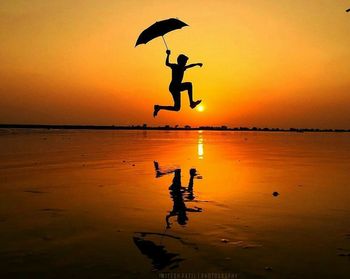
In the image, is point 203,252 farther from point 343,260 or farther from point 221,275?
point 343,260

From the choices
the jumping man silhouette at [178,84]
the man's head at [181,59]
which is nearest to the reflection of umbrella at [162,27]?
the jumping man silhouette at [178,84]

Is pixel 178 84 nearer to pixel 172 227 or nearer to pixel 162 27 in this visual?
pixel 162 27

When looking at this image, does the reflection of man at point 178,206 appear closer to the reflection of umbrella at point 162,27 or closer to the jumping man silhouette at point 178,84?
the jumping man silhouette at point 178,84

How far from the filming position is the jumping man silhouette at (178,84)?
14570 millimetres

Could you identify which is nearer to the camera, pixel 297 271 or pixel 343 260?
pixel 297 271

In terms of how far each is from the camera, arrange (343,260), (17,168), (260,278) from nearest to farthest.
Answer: (260,278), (343,260), (17,168)

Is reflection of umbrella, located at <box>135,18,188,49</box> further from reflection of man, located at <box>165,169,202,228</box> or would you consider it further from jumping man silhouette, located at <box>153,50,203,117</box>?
reflection of man, located at <box>165,169,202,228</box>

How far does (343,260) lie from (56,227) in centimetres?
495

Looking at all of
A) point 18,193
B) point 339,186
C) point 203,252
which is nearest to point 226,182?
point 339,186

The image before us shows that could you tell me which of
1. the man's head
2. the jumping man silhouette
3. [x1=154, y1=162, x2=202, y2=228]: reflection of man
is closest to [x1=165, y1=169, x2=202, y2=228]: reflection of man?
[x1=154, y1=162, x2=202, y2=228]: reflection of man

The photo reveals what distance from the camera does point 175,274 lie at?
16.8 ft

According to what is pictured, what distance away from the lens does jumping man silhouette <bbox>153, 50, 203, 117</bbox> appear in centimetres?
1457

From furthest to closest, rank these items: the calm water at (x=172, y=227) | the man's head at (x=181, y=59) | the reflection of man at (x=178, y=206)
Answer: the man's head at (x=181, y=59) < the reflection of man at (x=178, y=206) < the calm water at (x=172, y=227)

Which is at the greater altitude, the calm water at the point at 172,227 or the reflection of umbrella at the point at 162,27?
the reflection of umbrella at the point at 162,27
